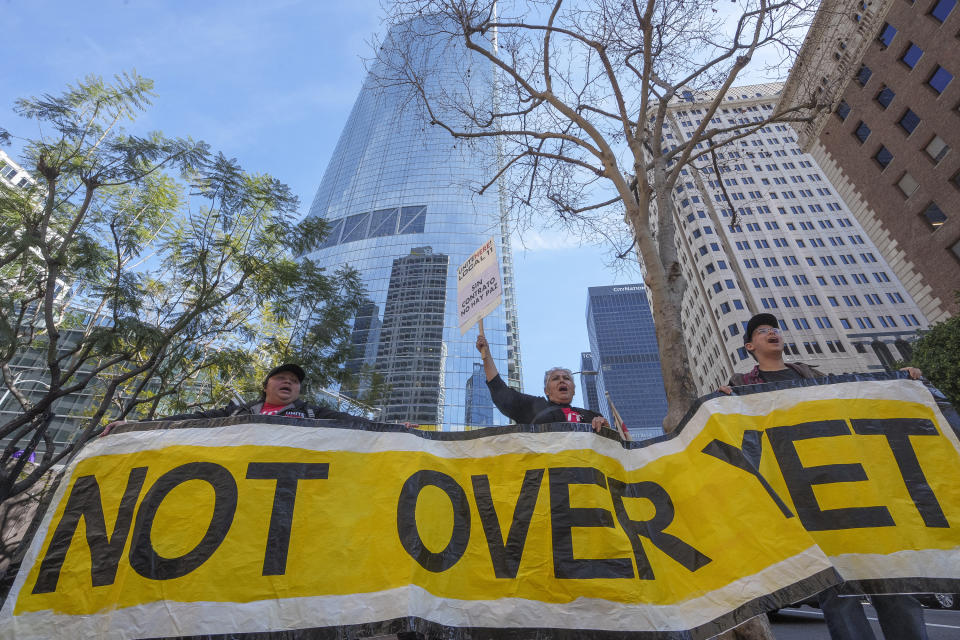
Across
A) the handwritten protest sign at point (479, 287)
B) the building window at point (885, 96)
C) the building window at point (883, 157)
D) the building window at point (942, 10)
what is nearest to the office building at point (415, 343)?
the building window at point (883, 157)

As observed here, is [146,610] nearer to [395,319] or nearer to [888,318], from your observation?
[395,319]

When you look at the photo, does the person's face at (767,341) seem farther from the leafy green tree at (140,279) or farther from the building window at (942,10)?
the building window at (942,10)

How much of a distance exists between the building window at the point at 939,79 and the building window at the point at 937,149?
1.98 meters

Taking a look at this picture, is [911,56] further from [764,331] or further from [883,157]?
[764,331]

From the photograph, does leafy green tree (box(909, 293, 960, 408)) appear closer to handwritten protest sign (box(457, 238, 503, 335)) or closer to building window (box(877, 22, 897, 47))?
building window (box(877, 22, 897, 47))

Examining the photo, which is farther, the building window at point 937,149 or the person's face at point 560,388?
the building window at point 937,149

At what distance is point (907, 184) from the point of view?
19.1 metres

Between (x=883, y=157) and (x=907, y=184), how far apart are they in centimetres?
212

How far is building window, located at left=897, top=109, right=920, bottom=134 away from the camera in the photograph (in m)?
18.4

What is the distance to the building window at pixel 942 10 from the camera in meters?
16.4

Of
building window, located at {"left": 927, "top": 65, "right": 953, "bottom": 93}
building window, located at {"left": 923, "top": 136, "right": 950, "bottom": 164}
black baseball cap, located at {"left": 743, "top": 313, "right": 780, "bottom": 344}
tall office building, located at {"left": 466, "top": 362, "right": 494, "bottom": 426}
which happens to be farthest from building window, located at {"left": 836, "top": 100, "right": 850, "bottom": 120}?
tall office building, located at {"left": 466, "top": 362, "right": 494, "bottom": 426}

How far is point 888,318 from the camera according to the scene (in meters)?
56.1

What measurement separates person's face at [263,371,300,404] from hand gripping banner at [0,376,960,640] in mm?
952

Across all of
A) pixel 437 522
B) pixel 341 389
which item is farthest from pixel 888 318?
pixel 437 522
